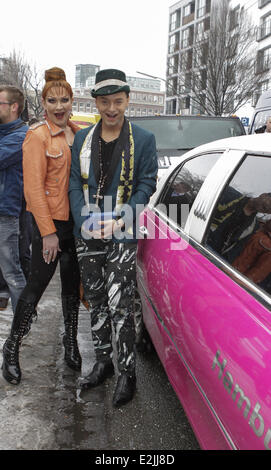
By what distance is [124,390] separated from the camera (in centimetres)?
272

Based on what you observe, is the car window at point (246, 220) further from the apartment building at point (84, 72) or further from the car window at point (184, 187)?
the apartment building at point (84, 72)

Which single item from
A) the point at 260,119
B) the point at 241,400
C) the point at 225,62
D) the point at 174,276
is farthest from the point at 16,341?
the point at 225,62

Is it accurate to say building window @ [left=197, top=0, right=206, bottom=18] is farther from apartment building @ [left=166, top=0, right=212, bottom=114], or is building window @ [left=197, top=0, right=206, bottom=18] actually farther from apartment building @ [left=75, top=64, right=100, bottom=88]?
apartment building @ [left=75, top=64, right=100, bottom=88]

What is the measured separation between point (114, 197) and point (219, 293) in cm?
106

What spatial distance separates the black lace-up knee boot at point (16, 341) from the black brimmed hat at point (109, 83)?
1.29 m

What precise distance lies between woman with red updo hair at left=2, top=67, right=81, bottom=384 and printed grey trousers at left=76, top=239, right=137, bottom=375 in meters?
0.18

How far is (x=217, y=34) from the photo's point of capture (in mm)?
25078

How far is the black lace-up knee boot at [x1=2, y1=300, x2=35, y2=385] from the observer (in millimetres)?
2824

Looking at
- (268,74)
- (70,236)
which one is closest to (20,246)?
(70,236)

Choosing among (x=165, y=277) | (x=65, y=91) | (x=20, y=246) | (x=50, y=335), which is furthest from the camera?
(x=20, y=246)

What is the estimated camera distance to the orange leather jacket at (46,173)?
8.53ft

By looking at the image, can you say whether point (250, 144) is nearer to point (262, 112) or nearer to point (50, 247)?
point (50, 247)

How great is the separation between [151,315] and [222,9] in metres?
25.2
